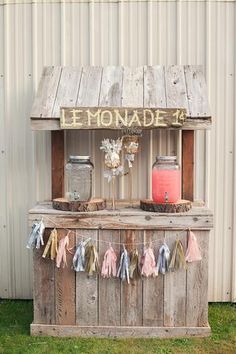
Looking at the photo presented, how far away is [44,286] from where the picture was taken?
4.00 metres

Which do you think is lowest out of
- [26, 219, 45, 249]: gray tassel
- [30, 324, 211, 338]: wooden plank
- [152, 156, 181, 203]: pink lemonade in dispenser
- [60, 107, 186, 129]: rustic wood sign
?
[30, 324, 211, 338]: wooden plank

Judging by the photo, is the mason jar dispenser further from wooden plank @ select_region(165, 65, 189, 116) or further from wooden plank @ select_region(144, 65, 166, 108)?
wooden plank @ select_region(165, 65, 189, 116)

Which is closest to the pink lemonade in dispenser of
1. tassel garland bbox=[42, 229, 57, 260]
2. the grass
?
tassel garland bbox=[42, 229, 57, 260]

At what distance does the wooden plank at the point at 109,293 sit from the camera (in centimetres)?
394

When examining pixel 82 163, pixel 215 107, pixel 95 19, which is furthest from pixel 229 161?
pixel 95 19

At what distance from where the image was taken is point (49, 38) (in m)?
4.62

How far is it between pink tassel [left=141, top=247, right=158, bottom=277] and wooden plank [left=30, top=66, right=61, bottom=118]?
3.80 ft

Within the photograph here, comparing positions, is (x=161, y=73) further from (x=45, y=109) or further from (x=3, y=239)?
(x=3, y=239)

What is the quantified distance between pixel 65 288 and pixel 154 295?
0.63m

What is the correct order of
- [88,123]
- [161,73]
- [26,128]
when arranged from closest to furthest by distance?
1. [88,123]
2. [161,73]
3. [26,128]

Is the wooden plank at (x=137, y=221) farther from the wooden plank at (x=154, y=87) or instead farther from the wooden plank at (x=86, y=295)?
the wooden plank at (x=154, y=87)

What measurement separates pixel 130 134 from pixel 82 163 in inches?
15.8

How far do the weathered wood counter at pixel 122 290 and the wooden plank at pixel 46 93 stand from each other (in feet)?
2.25

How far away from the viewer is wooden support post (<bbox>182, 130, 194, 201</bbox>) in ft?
14.3
